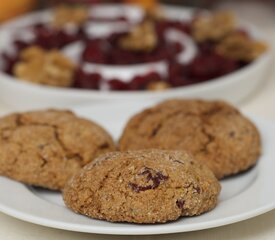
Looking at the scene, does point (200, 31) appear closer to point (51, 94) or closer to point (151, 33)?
point (151, 33)

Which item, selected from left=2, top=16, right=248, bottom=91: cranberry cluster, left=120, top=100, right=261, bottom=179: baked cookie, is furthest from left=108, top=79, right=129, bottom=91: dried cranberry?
left=120, top=100, right=261, bottom=179: baked cookie

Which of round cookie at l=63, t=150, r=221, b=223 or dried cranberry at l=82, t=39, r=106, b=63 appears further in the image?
dried cranberry at l=82, t=39, r=106, b=63

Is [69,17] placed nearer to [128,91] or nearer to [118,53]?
[118,53]

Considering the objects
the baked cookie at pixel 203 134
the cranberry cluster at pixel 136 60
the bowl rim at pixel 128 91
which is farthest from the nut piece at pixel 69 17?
the baked cookie at pixel 203 134

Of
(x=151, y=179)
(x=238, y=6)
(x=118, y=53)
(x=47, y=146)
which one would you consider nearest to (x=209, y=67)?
(x=118, y=53)

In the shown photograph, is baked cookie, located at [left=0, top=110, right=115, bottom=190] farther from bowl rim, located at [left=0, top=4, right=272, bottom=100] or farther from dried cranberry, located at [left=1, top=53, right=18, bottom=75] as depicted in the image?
dried cranberry, located at [left=1, top=53, right=18, bottom=75]

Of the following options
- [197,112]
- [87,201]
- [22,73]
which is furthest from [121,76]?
[87,201]
